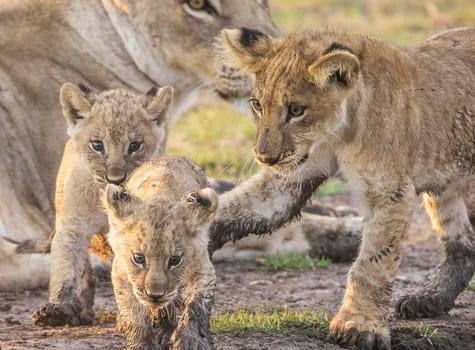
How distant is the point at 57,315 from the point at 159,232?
38.1 inches

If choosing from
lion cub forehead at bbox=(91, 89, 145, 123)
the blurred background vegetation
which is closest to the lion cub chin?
lion cub forehead at bbox=(91, 89, 145, 123)

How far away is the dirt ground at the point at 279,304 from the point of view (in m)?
4.91

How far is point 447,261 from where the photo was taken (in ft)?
18.7

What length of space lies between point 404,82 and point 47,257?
6.63 feet

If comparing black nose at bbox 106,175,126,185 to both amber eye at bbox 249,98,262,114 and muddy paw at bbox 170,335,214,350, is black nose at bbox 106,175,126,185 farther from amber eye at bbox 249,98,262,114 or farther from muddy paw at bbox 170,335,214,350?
muddy paw at bbox 170,335,214,350

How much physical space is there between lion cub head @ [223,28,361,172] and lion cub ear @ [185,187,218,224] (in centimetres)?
29

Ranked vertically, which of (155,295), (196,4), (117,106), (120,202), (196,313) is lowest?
(196,313)

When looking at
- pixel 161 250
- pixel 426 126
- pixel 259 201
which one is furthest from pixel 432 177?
pixel 161 250

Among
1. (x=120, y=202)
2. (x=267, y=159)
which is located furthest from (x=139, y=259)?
(x=267, y=159)

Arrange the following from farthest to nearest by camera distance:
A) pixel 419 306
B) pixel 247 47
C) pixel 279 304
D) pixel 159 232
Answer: pixel 279 304 < pixel 419 306 < pixel 247 47 < pixel 159 232

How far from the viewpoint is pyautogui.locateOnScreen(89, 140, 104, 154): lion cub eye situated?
5043 mm

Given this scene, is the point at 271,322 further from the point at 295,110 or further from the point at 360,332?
the point at 295,110

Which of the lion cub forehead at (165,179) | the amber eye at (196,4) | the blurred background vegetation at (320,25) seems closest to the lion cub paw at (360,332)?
the lion cub forehead at (165,179)

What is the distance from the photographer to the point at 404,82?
5.09 meters
